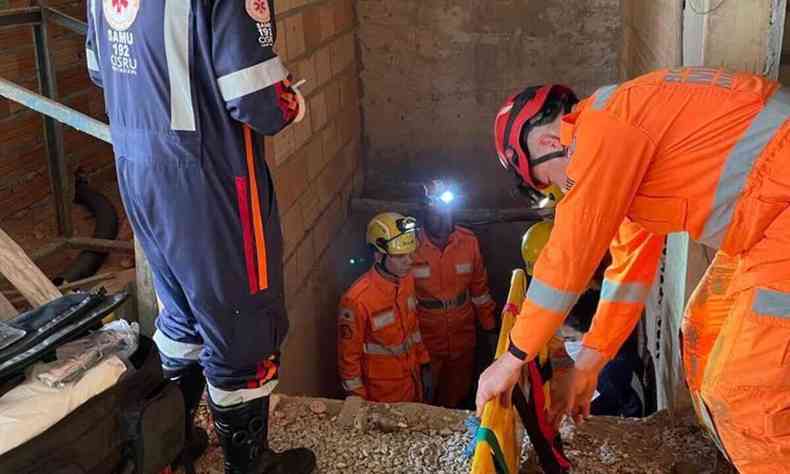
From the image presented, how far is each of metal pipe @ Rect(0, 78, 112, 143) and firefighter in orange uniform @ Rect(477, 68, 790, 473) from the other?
61.5 inches

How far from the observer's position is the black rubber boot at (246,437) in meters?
2.41

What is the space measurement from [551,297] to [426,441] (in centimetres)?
126

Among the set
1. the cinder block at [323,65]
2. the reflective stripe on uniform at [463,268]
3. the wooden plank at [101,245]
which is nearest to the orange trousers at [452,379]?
the reflective stripe on uniform at [463,268]

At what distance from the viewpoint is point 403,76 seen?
5.71m

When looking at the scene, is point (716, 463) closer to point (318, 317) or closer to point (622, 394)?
point (622, 394)

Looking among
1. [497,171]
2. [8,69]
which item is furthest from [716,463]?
[8,69]

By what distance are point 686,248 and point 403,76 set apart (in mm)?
3330

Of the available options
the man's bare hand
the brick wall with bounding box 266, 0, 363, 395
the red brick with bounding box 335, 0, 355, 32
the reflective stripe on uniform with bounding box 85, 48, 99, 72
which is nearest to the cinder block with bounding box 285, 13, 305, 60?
the brick wall with bounding box 266, 0, 363, 395

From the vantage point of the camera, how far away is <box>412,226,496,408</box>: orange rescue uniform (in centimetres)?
512

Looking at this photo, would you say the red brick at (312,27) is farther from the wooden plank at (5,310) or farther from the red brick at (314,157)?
the wooden plank at (5,310)

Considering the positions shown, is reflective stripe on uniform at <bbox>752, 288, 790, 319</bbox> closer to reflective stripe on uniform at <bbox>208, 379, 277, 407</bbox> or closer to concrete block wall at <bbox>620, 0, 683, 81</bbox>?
reflective stripe on uniform at <bbox>208, 379, 277, 407</bbox>

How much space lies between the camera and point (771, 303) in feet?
5.53

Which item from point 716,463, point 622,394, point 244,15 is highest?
point 244,15

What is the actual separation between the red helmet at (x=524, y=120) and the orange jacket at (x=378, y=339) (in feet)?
8.48
